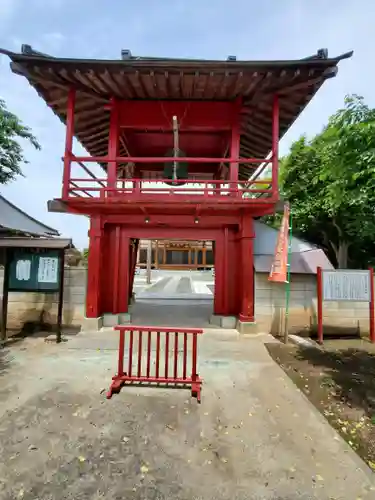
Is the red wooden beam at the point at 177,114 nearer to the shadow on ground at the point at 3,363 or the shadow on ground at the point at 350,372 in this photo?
the shadow on ground at the point at 350,372

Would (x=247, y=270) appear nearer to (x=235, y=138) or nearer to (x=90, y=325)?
(x=235, y=138)

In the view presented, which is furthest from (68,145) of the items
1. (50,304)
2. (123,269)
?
(50,304)

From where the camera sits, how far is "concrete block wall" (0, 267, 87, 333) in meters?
8.01

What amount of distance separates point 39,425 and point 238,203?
6.10m

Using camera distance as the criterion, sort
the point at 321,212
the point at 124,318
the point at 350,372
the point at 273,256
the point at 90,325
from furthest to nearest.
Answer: the point at 321,212 < the point at 124,318 < the point at 273,256 < the point at 90,325 < the point at 350,372

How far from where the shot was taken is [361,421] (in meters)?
3.75

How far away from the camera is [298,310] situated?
8.00 metres

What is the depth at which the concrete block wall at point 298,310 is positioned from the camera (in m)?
7.96

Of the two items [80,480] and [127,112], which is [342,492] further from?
[127,112]

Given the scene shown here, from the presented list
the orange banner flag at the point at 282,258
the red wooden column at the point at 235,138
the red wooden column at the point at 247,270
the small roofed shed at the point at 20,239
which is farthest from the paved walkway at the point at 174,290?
the red wooden column at the point at 235,138

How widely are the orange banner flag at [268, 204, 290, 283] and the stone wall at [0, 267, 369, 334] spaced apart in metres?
0.47

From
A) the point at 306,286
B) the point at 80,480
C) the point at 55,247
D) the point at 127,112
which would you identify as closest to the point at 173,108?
the point at 127,112

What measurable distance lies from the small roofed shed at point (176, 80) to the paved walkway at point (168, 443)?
696 centimetres

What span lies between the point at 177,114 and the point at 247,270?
16.4ft
